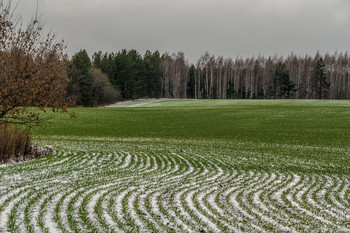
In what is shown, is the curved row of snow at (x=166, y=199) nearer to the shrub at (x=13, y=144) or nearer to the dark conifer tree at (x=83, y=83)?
the shrub at (x=13, y=144)

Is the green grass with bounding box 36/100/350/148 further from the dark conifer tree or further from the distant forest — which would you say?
the distant forest

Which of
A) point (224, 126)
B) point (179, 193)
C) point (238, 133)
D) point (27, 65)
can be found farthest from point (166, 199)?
point (224, 126)

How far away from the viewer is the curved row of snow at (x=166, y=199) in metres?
5.88

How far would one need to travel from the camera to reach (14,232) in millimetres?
5230

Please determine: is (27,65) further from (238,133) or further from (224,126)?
(224,126)

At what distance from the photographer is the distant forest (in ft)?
335

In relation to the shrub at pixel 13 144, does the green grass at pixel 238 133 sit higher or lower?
lower

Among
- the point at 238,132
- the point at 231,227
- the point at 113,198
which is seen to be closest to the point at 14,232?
the point at 113,198

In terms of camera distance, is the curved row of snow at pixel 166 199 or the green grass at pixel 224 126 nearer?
the curved row of snow at pixel 166 199

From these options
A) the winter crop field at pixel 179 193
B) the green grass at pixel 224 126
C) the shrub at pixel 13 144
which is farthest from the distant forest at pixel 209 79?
the winter crop field at pixel 179 193

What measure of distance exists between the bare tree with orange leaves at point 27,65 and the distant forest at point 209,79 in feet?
264

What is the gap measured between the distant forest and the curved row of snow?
84648 mm

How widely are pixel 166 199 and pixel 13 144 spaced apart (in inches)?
368

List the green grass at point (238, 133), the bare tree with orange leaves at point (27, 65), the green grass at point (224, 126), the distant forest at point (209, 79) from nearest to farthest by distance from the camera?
1. the bare tree with orange leaves at point (27, 65)
2. the green grass at point (238, 133)
3. the green grass at point (224, 126)
4. the distant forest at point (209, 79)
